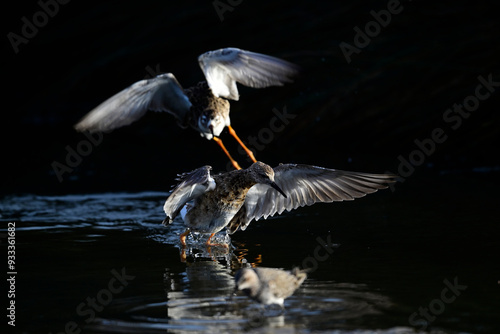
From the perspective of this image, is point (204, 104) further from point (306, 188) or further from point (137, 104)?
point (306, 188)

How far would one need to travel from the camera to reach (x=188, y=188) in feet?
18.6

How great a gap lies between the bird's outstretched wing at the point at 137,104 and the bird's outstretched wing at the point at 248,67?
0.42 m

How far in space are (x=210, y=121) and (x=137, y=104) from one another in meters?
0.80

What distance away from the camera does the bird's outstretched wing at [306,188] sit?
6082 mm

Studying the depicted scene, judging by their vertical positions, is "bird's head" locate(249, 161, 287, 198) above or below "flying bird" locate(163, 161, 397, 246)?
above

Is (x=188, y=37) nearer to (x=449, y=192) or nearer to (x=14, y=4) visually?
(x=14, y=4)

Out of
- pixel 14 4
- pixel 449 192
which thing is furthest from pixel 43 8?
pixel 449 192

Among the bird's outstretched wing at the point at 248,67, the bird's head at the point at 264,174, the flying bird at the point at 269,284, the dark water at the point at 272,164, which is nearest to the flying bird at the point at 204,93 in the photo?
the bird's outstretched wing at the point at 248,67

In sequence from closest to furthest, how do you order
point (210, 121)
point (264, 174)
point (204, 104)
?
1. point (264, 174)
2. point (210, 121)
3. point (204, 104)

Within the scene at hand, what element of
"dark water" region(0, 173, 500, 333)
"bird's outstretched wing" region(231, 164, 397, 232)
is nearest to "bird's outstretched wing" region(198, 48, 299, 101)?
"dark water" region(0, 173, 500, 333)

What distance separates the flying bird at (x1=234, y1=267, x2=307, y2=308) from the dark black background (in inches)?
189

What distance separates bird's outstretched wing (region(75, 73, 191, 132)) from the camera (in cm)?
752

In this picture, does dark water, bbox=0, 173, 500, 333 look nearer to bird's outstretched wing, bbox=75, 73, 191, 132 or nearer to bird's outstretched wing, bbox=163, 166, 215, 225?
bird's outstretched wing, bbox=163, 166, 215, 225

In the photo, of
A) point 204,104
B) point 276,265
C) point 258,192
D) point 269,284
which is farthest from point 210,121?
point 269,284
